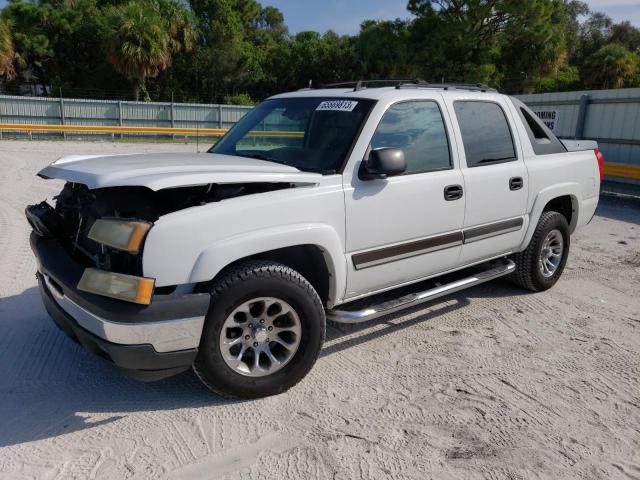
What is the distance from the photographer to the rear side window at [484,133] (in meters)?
4.25

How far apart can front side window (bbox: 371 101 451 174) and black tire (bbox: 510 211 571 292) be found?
1.49 m

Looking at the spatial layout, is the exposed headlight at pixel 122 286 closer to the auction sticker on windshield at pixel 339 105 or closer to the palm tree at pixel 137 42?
the auction sticker on windshield at pixel 339 105

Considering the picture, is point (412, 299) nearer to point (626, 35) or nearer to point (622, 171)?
point (622, 171)

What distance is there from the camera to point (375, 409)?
127 inches

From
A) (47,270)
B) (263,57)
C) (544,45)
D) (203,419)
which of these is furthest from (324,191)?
(263,57)

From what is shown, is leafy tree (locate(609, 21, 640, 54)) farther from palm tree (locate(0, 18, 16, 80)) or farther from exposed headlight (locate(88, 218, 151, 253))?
exposed headlight (locate(88, 218, 151, 253))

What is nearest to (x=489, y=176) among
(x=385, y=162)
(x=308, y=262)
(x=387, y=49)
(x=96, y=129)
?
(x=385, y=162)

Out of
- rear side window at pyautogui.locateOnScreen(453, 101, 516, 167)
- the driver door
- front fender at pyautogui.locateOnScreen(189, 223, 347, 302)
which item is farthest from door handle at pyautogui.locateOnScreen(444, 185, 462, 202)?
front fender at pyautogui.locateOnScreen(189, 223, 347, 302)

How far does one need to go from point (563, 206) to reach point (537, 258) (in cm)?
79

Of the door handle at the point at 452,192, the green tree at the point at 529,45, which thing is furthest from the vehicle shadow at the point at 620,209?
the green tree at the point at 529,45

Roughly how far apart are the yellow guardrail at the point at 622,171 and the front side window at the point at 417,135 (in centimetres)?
866

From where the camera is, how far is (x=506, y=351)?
4.02m

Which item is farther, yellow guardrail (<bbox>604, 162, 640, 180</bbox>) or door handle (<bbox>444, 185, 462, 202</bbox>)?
yellow guardrail (<bbox>604, 162, 640, 180</bbox>)

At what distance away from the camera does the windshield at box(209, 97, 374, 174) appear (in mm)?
3648
